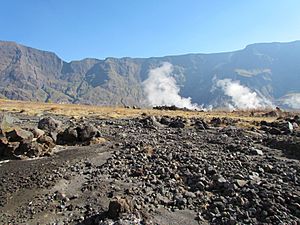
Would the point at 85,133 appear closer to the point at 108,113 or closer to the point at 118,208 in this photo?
the point at 118,208

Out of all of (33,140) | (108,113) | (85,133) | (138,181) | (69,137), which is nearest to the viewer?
(138,181)

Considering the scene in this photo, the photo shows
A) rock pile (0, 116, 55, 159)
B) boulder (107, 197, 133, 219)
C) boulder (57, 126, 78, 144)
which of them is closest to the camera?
boulder (107, 197, 133, 219)

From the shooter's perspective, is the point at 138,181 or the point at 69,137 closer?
the point at 138,181

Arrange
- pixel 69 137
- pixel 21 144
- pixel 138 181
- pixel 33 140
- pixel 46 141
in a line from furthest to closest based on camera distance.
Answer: pixel 69 137 → pixel 46 141 → pixel 33 140 → pixel 21 144 → pixel 138 181

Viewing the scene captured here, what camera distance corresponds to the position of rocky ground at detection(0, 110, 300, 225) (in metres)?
14.3

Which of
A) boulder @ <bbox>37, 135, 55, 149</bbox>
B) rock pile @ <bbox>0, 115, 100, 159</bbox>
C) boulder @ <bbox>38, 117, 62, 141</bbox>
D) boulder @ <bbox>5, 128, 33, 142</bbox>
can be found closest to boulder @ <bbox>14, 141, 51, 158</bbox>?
rock pile @ <bbox>0, 115, 100, 159</bbox>

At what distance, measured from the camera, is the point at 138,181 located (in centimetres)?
1758

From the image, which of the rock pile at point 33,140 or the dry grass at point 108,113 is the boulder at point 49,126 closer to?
the rock pile at point 33,140

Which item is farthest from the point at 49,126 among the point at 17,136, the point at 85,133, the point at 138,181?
the point at 138,181

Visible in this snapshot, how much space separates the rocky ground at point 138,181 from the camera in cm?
1430

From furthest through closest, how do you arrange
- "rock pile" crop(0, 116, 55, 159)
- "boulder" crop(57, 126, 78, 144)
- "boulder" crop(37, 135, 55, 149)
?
"boulder" crop(57, 126, 78, 144)
"boulder" crop(37, 135, 55, 149)
"rock pile" crop(0, 116, 55, 159)

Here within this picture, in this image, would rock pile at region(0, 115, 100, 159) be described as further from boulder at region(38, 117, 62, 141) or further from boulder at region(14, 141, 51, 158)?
boulder at region(38, 117, 62, 141)

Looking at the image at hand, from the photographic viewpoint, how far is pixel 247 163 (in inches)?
865

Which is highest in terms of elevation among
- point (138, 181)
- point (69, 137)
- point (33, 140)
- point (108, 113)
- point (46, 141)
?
point (33, 140)
